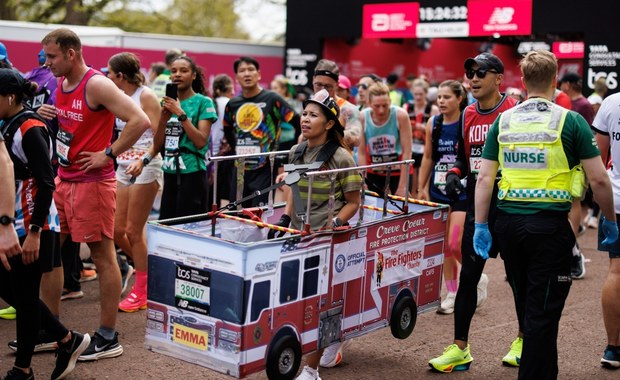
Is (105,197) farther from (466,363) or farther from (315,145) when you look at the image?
(466,363)

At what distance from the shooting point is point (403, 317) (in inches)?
230

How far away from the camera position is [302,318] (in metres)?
4.97

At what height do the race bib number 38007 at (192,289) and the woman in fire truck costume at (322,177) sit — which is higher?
the woman in fire truck costume at (322,177)

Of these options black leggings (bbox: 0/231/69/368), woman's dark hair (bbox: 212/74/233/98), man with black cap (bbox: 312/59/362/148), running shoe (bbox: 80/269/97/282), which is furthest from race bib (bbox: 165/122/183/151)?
woman's dark hair (bbox: 212/74/233/98)

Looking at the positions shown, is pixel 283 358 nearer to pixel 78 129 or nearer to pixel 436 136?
pixel 78 129

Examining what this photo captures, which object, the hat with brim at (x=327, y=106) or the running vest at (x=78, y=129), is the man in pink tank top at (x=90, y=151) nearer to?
the running vest at (x=78, y=129)

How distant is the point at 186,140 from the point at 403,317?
2629 mm

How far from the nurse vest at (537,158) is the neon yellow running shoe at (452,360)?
138 centimetres

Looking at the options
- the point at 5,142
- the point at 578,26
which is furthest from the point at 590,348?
the point at 578,26

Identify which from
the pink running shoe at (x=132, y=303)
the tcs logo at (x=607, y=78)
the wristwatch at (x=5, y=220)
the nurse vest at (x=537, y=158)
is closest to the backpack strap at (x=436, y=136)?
the nurse vest at (x=537, y=158)

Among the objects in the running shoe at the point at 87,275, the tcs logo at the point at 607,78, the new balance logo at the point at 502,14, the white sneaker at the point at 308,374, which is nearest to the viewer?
the white sneaker at the point at 308,374

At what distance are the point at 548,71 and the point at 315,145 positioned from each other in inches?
58.9

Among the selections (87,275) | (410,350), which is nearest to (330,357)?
(410,350)

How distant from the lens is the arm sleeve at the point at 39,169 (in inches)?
199
